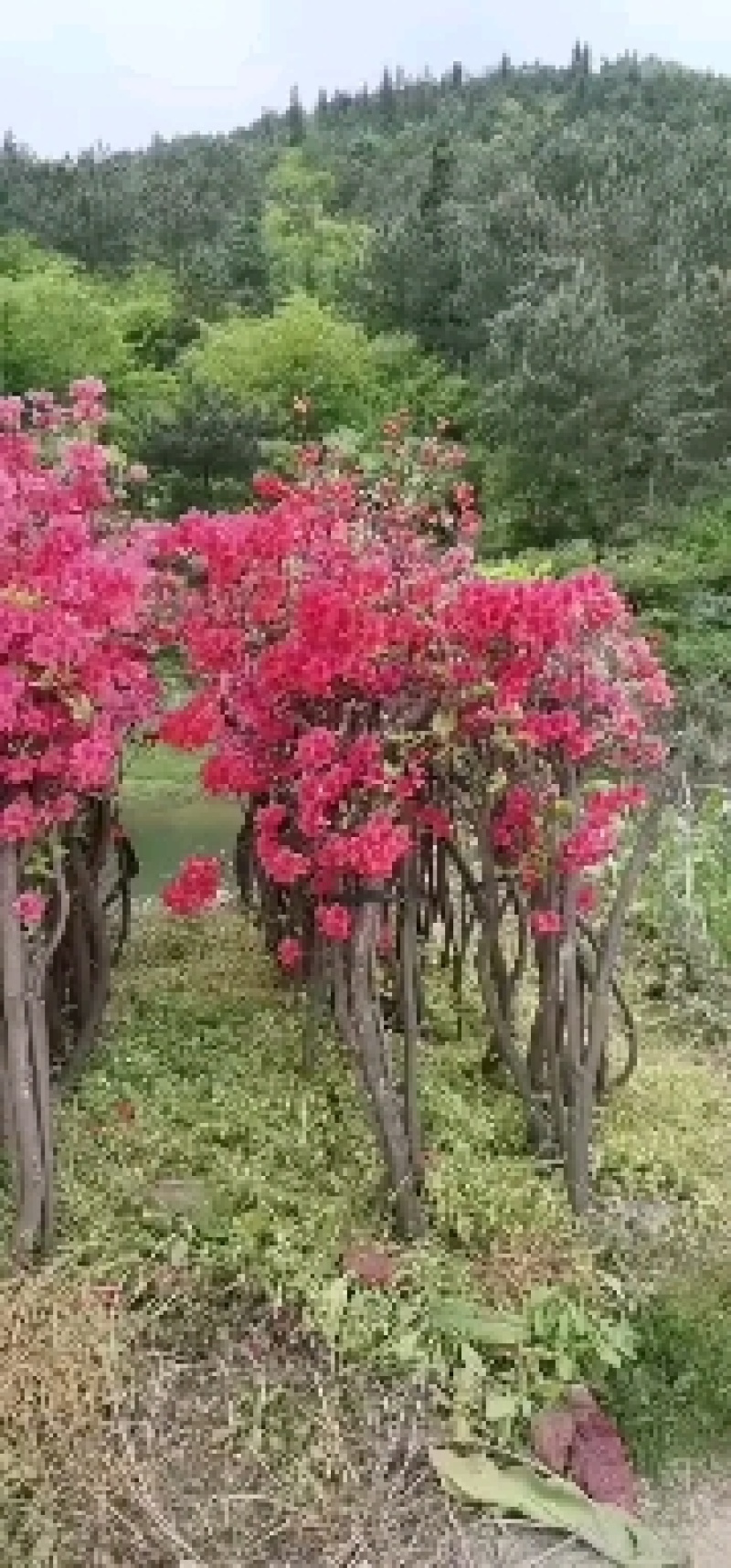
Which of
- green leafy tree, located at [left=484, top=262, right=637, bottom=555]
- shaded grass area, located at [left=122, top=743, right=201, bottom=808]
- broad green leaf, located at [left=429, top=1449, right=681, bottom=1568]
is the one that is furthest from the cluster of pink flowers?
green leafy tree, located at [left=484, top=262, right=637, bottom=555]

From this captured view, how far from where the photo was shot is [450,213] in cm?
3061

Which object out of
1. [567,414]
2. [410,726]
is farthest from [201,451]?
[410,726]

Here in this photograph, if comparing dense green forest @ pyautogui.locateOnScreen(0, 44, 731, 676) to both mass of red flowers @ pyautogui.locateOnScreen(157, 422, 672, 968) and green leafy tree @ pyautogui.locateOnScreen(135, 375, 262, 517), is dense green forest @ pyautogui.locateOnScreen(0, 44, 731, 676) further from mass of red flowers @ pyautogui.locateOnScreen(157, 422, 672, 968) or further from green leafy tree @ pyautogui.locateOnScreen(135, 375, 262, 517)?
mass of red flowers @ pyautogui.locateOnScreen(157, 422, 672, 968)

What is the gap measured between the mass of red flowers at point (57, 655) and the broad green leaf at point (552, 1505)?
1.44 metres

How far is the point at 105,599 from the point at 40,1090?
1.13m

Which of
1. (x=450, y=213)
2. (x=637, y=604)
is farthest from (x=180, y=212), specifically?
(x=637, y=604)

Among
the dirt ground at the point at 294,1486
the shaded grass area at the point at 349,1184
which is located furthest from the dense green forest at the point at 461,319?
the dirt ground at the point at 294,1486

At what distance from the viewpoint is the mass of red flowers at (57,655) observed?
324 centimetres

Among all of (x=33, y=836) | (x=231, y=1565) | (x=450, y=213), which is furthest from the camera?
(x=450, y=213)

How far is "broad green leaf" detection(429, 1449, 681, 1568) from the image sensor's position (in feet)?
10.7

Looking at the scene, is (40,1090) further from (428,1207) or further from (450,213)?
(450,213)

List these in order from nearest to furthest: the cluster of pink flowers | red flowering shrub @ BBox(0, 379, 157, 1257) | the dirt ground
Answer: the dirt ground
red flowering shrub @ BBox(0, 379, 157, 1257)
the cluster of pink flowers

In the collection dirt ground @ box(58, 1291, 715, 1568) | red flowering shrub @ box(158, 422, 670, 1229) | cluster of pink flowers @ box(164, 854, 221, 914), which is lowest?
dirt ground @ box(58, 1291, 715, 1568)

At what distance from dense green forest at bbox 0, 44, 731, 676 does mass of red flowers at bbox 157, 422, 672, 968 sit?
10.8 meters
